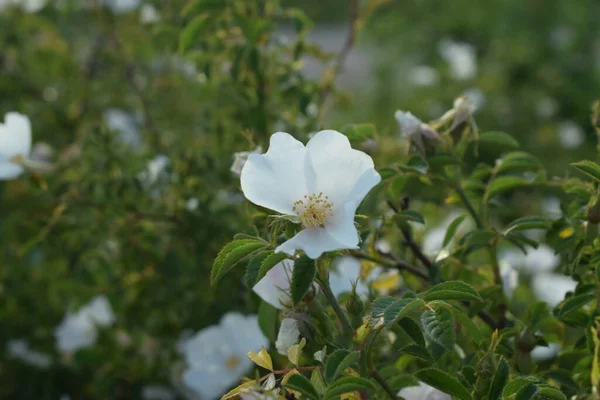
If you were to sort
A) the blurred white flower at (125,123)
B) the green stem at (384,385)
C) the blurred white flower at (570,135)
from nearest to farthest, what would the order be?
the green stem at (384,385) → the blurred white flower at (125,123) → the blurred white flower at (570,135)

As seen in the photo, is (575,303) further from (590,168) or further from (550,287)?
(550,287)

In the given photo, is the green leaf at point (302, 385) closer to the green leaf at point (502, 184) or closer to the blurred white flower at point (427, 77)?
the green leaf at point (502, 184)

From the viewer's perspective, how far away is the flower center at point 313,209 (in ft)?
2.51

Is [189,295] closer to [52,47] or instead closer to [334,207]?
[334,207]

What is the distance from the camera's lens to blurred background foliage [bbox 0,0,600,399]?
4.49 feet

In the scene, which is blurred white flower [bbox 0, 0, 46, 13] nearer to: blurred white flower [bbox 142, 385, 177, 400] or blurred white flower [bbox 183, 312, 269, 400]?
blurred white flower [bbox 142, 385, 177, 400]

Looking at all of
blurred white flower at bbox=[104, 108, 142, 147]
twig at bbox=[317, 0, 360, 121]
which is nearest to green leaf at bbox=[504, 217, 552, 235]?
twig at bbox=[317, 0, 360, 121]

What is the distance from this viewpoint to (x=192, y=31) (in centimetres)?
125

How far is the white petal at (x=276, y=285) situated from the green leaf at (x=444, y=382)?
19cm

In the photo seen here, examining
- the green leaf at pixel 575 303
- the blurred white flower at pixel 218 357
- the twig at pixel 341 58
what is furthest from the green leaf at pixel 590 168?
the twig at pixel 341 58

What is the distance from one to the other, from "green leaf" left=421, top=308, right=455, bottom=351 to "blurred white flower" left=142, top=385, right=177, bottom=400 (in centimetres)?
96

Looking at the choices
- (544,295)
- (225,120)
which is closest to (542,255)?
(544,295)

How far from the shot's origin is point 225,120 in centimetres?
158

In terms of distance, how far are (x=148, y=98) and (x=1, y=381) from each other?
29.8 inches
